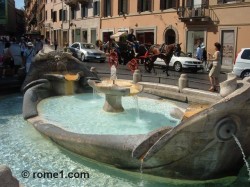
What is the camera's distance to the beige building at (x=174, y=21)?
25.9 m

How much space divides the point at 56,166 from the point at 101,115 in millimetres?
3556

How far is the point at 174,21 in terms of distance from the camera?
1195 inches

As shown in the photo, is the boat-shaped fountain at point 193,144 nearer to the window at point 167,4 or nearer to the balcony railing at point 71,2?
the window at point 167,4

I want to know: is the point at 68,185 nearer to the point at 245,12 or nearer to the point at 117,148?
the point at 117,148

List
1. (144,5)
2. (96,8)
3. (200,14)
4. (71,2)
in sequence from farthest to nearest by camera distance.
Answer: (71,2) → (96,8) → (144,5) → (200,14)

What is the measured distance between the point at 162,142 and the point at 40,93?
288 inches

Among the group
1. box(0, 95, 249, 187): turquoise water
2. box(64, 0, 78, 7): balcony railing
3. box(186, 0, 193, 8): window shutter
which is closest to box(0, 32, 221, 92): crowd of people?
box(186, 0, 193, 8): window shutter

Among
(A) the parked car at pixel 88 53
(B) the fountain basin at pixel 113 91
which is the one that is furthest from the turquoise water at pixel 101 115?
(A) the parked car at pixel 88 53

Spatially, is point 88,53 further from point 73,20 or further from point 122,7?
point 73,20

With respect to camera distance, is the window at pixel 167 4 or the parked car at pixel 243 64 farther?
the window at pixel 167 4

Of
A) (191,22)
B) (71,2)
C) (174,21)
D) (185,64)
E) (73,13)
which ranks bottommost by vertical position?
(185,64)

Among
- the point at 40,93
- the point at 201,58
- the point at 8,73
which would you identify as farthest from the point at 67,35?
the point at 40,93

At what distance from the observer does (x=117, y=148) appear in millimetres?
6008

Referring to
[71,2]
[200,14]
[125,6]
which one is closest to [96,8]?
[71,2]
